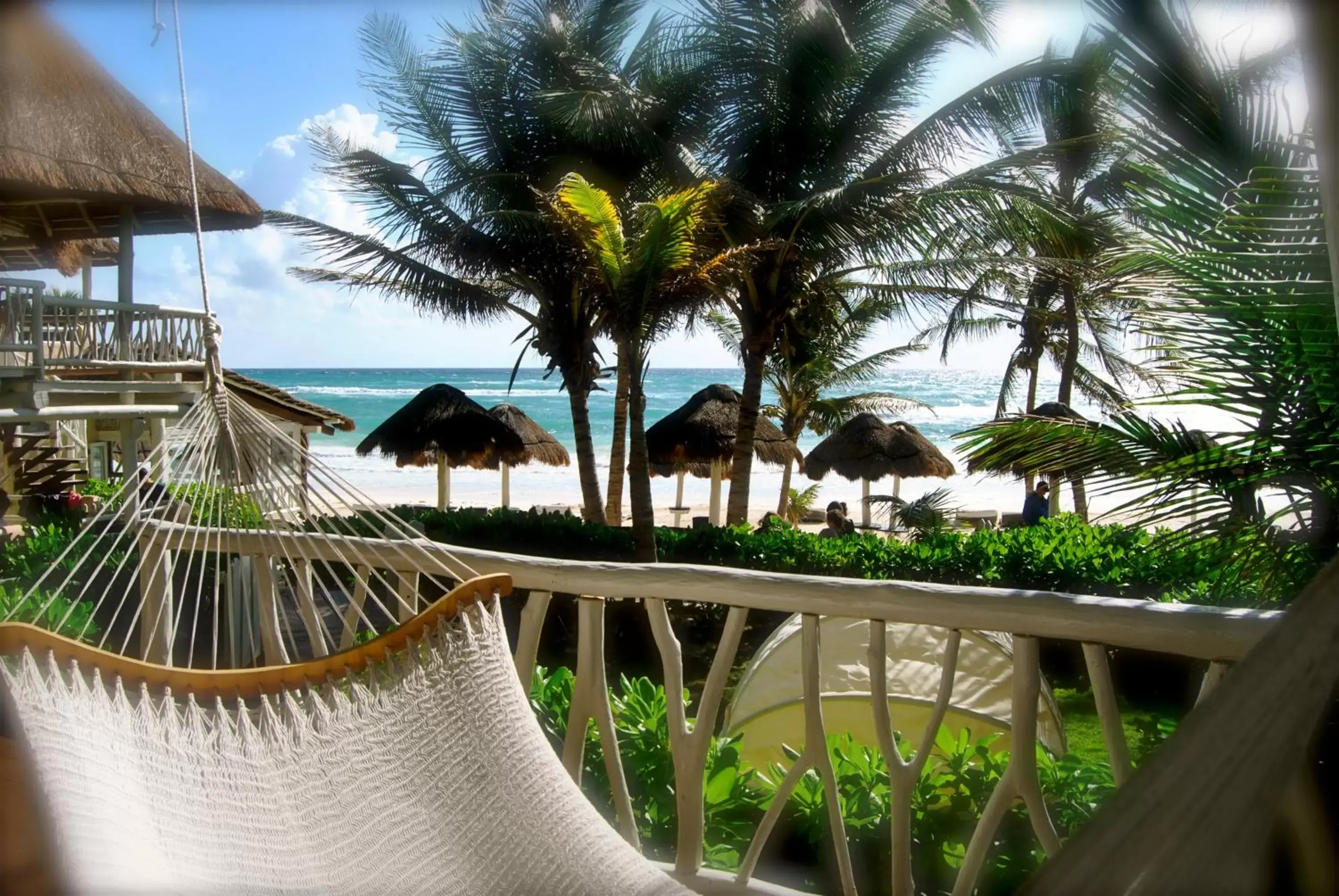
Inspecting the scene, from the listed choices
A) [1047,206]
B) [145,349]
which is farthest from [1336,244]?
[145,349]

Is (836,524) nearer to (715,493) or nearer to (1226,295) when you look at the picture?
(1226,295)

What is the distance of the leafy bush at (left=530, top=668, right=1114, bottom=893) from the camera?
1642mm

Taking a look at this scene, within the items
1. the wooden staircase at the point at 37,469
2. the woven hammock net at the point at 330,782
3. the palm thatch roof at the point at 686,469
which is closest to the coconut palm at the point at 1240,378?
the woven hammock net at the point at 330,782

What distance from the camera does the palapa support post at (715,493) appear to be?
532 inches

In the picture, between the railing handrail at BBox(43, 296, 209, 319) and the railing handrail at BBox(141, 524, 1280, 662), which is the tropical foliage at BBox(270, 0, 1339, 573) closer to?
the railing handrail at BBox(43, 296, 209, 319)

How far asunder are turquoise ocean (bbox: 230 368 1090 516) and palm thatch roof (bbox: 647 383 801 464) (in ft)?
19.2

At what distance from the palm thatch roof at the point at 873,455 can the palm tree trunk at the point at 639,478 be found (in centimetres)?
589

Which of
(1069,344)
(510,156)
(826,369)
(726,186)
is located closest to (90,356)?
(510,156)

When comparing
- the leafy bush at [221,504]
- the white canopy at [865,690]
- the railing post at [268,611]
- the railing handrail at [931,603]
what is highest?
the leafy bush at [221,504]

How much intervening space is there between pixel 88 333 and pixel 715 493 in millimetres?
8867

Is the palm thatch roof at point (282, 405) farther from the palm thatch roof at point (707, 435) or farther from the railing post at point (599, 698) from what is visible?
the railing post at point (599, 698)

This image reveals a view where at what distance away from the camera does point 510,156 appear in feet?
30.3

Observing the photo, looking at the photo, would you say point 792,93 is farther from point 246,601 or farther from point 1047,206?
point 246,601

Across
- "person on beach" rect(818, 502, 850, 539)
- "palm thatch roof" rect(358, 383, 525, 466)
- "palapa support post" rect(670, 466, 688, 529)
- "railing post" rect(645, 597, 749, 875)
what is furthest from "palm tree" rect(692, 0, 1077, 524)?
"palapa support post" rect(670, 466, 688, 529)
